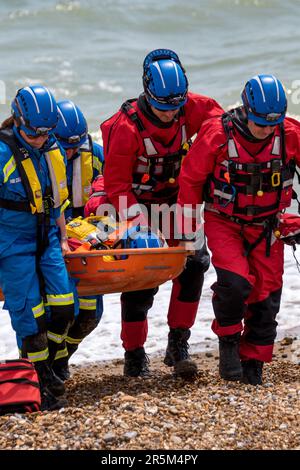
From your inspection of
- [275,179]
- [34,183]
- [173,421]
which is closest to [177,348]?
[275,179]

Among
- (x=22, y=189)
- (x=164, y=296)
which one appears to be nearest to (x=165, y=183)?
(x=22, y=189)

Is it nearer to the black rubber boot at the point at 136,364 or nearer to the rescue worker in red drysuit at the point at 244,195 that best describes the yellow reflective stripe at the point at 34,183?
the rescue worker in red drysuit at the point at 244,195

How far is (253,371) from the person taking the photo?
7027 mm

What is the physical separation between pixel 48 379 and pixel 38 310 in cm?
50

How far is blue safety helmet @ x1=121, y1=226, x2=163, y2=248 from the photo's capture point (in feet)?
22.0

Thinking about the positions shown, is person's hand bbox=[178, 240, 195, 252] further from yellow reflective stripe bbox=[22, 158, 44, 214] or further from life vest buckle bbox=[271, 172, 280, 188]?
yellow reflective stripe bbox=[22, 158, 44, 214]

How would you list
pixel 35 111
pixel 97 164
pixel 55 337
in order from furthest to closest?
pixel 97 164 < pixel 55 337 < pixel 35 111

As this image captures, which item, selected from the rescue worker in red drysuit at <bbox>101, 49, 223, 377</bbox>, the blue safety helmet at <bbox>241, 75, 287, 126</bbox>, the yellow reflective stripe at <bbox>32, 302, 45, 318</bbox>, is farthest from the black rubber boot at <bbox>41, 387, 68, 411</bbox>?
the blue safety helmet at <bbox>241, 75, 287, 126</bbox>

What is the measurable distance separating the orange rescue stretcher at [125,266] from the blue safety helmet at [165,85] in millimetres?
1006

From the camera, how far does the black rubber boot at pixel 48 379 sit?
6.44 meters

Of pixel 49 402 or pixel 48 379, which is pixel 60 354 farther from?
pixel 49 402

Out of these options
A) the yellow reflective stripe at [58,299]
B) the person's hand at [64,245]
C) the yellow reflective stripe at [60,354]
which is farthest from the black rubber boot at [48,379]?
the person's hand at [64,245]

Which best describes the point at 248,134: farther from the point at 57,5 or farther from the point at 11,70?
the point at 57,5

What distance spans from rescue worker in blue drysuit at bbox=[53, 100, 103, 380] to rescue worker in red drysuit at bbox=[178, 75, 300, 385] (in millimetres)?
1055
